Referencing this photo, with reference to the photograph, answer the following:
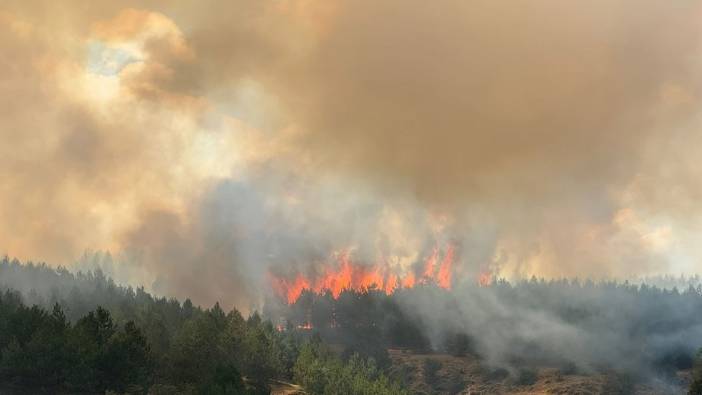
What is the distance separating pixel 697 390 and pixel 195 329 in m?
136

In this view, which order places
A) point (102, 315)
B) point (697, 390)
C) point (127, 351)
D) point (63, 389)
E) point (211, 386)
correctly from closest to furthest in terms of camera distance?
point (211, 386) < point (63, 389) < point (127, 351) < point (102, 315) < point (697, 390)

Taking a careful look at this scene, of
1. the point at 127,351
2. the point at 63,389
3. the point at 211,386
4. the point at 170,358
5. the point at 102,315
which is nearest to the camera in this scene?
the point at 211,386

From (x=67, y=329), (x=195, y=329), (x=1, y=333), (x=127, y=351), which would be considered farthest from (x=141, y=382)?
(x=195, y=329)

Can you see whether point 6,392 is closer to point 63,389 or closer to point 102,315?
point 63,389

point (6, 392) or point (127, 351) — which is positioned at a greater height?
point (127, 351)

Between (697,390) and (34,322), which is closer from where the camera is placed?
(34,322)

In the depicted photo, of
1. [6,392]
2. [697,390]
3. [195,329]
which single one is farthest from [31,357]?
[697,390]

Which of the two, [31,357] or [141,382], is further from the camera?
[141,382]

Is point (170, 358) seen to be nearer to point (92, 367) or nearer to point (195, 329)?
point (195, 329)

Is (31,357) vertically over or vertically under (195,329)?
under

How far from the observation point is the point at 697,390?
19662cm

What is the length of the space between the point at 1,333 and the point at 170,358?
137ft

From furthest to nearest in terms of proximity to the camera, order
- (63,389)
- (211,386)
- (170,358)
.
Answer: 1. (170,358)
2. (63,389)
3. (211,386)

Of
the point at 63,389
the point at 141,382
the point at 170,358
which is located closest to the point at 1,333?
the point at 63,389
